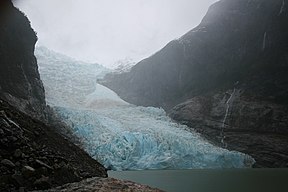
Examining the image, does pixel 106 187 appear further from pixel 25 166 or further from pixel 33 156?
pixel 33 156

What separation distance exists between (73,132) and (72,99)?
13447mm

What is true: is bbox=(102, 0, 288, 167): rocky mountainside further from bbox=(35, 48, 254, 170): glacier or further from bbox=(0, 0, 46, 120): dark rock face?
bbox=(0, 0, 46, 120): dark rock face

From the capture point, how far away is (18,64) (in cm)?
3469

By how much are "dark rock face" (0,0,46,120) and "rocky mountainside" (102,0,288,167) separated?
25.0m

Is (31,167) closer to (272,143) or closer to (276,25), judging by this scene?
(272,143)

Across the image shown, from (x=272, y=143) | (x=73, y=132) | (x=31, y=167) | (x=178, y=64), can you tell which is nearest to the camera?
(x=31, y=167)

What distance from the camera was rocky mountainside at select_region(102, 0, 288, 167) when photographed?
2078 inches

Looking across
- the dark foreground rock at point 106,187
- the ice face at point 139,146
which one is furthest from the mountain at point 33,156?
the ice face at point 139,146

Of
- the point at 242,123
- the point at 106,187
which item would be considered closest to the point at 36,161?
the point at 106,187

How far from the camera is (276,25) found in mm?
56625

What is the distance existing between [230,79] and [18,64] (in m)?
36.0

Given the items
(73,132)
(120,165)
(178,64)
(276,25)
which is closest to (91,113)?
(73,132)

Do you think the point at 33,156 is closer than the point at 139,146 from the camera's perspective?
Yes

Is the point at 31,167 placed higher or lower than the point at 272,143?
lower
